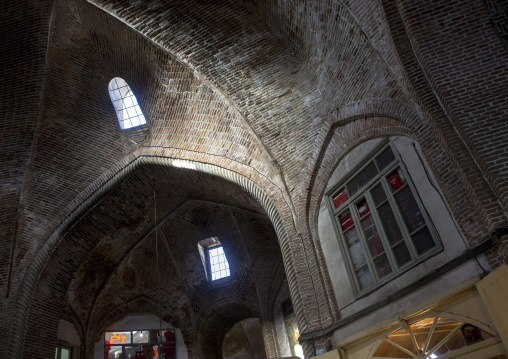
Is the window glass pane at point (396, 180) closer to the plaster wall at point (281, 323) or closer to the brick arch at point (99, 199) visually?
the brick arch at point (99, 199)

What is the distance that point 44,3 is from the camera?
9.02 metres

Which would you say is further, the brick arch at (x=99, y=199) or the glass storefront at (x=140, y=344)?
the glass storefront at (x=140, y=344)

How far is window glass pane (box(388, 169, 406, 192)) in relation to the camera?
6.61 metres

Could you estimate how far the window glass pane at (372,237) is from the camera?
6.89 metres

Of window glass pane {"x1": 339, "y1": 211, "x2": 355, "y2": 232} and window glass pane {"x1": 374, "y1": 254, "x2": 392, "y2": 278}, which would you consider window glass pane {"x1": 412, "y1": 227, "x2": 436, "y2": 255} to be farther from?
window glass pane {"x1": 339, "y1": 211, "x2": 355, "y2": 232}

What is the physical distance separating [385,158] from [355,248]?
1.50 metres

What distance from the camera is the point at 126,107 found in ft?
35.5

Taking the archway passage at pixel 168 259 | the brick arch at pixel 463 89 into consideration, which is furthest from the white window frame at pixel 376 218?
the archway passage at pixel 168 259

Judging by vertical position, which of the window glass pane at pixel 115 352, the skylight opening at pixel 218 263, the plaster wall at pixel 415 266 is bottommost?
the plaster wall at pixel 415 266

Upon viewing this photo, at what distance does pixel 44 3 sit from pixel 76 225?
4.68 meters

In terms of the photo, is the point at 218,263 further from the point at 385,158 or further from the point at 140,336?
the point at 385,158

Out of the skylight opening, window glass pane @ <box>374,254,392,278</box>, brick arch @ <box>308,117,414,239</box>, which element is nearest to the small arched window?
brick arch @ <box>308,117,414,239</box>

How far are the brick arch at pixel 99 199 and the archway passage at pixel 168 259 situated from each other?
0.20 m

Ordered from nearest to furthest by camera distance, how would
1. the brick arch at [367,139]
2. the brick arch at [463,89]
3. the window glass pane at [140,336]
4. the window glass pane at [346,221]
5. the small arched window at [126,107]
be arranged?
the brick arch at [463,89] → the brick arch at [367,139] → the window glass pane at [346,221] → the small arched window at [126,107] → the window glass pane at [140,336]
